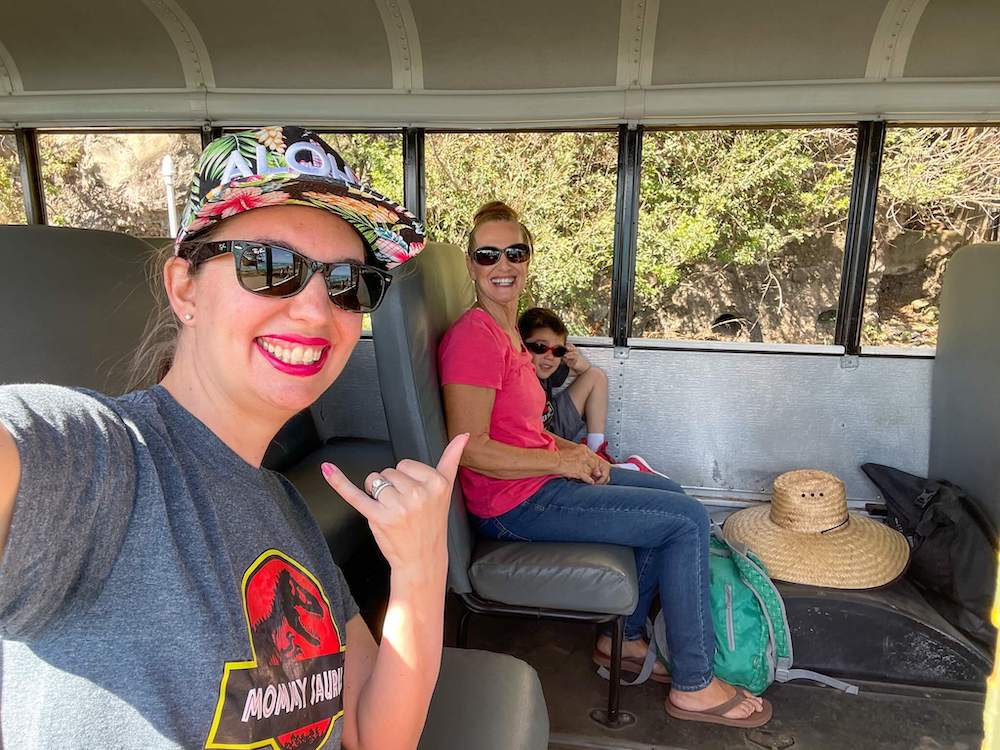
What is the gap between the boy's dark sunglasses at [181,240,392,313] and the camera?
2.91 ft

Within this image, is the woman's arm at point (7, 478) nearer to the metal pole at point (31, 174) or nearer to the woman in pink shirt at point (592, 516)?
the woman in pink shirt at point (592, 516)

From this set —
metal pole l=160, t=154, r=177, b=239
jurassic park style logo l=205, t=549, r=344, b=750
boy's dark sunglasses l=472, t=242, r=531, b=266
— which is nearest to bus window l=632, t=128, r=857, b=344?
boy's dark sunglasses l=472, t=242, r=531, b=266

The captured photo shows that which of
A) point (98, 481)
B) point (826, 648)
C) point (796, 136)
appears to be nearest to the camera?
point (98, 481)

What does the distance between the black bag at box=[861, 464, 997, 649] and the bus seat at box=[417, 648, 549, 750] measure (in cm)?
185

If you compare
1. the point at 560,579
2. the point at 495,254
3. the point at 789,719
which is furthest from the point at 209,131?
the point at 789,719

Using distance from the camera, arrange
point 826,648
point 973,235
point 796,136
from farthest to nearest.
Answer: point 973,235, point 796,136, point 826,648

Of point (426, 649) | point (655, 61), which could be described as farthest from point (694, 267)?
point (426, 649)

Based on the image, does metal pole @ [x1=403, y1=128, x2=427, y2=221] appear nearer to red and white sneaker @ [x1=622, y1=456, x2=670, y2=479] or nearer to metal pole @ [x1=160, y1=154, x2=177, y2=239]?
metal pole @ [x1=160, y1=154, x2=177, y2=239]

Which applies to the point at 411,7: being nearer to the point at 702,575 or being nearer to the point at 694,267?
the point at 694,267

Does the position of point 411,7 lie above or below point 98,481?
above

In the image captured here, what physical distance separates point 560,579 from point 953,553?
5.17 feet

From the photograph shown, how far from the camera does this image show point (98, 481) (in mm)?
665

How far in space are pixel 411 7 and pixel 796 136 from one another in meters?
1.90

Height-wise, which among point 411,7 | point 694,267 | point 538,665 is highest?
point 411,7
